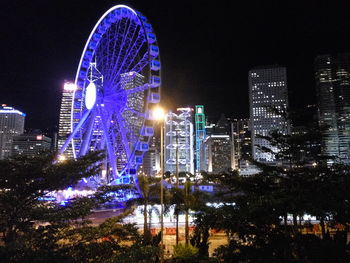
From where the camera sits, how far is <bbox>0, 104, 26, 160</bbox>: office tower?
14375 cm

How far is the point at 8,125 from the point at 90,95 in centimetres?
13418

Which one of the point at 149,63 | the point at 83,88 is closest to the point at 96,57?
the point at 83,88

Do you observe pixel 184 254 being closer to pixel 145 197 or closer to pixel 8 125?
pixel 145 197

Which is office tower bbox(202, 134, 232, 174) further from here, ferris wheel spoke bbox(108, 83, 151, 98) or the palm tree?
the palm tree

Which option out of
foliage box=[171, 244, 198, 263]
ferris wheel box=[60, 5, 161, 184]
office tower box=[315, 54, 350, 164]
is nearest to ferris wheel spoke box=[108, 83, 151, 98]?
ferris wheel box=[60, 5, 161, 184]

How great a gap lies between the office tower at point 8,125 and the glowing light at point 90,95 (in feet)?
424

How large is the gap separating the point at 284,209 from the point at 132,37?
2309cm

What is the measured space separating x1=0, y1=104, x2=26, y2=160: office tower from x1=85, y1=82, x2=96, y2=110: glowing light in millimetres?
129265

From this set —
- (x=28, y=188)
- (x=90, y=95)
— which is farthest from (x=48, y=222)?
(x=90, y=95)

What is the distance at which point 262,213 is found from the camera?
26.6 ft

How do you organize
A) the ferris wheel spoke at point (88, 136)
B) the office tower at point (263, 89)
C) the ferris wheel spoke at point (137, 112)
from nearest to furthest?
the ferris wheel spoke at point (137, 112)
the ferris wheel spoke at point (88, 136)
the office tower at point (263, 89)

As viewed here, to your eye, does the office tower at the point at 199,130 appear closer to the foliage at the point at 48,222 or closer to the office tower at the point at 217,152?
the office tower at the point at 217,152

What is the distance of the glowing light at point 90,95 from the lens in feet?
95.9

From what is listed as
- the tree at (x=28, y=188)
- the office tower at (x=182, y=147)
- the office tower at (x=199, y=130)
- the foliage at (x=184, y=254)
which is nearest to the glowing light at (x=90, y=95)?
the foliage at (x=184, y=254)
